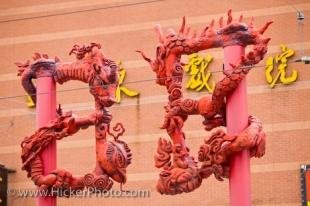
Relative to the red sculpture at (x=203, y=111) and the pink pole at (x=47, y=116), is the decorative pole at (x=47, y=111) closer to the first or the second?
the pink pole at (x=47, y=116)

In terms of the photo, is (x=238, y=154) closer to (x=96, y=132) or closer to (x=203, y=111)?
(x=203, y=111)

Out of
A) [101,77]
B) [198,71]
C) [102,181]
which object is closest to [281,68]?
[198,71]

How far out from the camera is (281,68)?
15977 mm

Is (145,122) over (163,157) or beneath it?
over

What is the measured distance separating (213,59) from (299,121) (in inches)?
82.3

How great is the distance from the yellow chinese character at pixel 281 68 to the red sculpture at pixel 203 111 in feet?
19.3

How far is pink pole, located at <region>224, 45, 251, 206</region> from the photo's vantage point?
32.0 ft

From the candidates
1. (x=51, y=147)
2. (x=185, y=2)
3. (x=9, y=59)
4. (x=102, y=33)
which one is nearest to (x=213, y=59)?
(x=185, y=2)

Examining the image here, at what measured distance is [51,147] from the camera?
426 inches

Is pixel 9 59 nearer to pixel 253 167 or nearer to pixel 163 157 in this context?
pixel 253 167

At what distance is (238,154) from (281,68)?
21.2 feet

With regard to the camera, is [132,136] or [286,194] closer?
[286,194]

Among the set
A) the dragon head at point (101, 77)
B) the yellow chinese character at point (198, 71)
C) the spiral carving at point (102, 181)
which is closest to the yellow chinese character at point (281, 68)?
the yellow chinese character at point (198, 71)

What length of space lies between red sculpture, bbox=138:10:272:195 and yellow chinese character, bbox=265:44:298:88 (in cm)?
588
